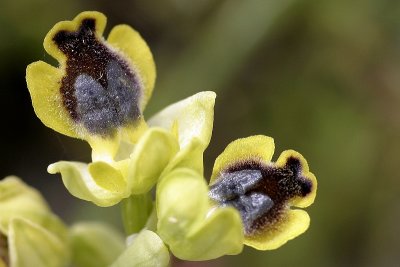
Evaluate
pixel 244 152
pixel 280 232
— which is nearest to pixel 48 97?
pixel 244 152

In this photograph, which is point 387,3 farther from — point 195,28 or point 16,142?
point 16,142

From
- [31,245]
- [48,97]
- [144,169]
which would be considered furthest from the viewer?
[31,245]

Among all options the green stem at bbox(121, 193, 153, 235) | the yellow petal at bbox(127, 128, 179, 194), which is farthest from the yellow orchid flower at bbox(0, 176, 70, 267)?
the yellow petal at bbox(127, 128, 179, 194)

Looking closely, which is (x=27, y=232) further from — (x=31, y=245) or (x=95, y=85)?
(x=95, y=85)

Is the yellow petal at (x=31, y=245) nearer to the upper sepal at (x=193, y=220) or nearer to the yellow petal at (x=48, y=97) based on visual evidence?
the yellow petal at (x=48, y=97)

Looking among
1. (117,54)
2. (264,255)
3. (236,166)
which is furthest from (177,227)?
(264,255)

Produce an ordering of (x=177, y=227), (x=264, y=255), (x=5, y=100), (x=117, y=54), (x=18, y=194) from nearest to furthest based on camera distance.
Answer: (x=177, y=227)
(x=117, y=54)
(x=18, y=194)
(x=264, y=255)
(x=5, y=100)
